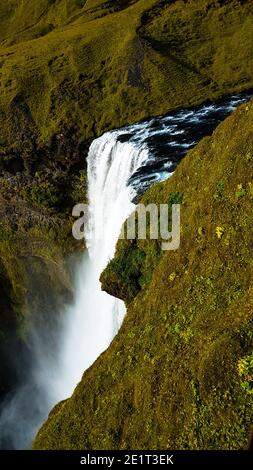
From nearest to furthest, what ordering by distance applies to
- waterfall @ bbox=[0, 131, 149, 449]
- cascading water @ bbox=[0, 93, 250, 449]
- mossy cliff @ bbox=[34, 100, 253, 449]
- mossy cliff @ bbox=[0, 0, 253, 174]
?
mossy cliff @ bbox=[34, 100, 253, 449] < cascading water @ bbox=[0, 93, 250, 449] < waterfall @ bbox=[0, 131, 149, 449] < mossy cliff @ bbox=[0, 0, 253, 174]

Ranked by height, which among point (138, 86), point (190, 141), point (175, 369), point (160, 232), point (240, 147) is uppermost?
point (138, 86)

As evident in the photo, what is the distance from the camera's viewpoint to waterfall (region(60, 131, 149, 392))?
111 ft

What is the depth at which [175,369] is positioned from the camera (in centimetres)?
1283

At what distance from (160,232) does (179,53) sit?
41.9 m

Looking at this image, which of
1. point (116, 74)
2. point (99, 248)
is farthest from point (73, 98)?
point (99, 248)

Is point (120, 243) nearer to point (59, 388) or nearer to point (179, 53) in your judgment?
point (59, 388)

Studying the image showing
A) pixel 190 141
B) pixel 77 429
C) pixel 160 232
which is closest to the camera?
pixel 77 429

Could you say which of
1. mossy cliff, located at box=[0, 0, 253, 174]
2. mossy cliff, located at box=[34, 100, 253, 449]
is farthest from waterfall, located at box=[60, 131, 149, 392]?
mossy cliff, located at box=[34, 100, 253, 449]

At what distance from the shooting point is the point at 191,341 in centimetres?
1307

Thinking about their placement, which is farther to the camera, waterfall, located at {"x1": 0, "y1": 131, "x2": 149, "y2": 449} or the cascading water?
waterfall, located at {"x1": 0, "y1": 131, "x2": 149, "y2": 449}

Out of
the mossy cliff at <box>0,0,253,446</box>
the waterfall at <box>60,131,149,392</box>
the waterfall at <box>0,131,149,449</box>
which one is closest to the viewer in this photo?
the waterfall at <box>60,131,149,392</box>

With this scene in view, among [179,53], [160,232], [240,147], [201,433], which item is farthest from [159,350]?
[179,53]

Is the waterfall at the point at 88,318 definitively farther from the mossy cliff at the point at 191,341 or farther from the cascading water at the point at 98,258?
the mossy cliff at the point at 191,341

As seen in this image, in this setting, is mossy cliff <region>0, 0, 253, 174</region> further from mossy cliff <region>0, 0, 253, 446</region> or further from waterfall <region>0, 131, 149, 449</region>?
waterfall <region>0, 131, 149, 449</region>
